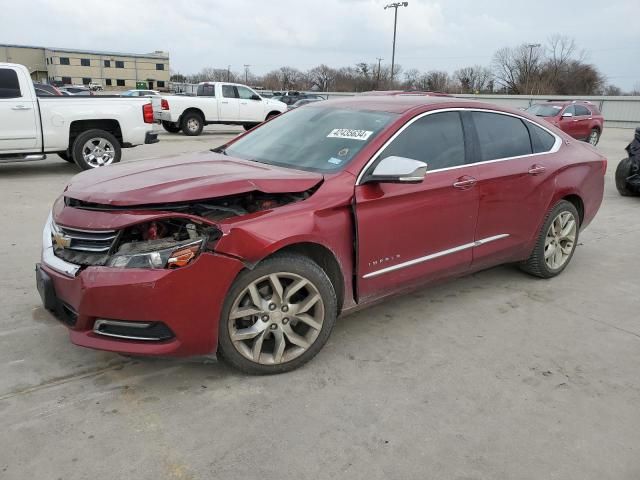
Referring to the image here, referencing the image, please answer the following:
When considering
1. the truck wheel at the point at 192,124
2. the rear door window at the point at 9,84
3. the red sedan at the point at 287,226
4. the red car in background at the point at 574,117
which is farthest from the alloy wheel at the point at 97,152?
the red car in background at the point at 574,117

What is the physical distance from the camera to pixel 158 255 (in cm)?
265

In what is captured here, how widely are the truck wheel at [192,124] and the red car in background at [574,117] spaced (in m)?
11.0

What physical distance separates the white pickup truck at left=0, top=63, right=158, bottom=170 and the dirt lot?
5659 millimetres

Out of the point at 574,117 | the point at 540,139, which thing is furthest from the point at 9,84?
the point at 574,117

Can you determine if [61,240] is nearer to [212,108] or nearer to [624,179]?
[624,179]

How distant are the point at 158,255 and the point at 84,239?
0.48 m

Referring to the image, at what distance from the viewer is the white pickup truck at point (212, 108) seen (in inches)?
703

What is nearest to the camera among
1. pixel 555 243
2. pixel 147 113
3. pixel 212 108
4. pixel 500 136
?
pixel 500 136

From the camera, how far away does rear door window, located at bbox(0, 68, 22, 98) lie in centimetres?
868

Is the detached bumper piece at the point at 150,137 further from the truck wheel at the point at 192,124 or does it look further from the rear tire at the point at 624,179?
the rear tire at the point at 624,179

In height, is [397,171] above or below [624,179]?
above

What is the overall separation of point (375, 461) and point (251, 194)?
153 cm

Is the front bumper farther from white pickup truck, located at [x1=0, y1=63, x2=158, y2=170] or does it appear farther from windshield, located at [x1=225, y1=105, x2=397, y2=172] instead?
white pickup truck, located at [x1=0, y1=63, x2=158, y2=170]

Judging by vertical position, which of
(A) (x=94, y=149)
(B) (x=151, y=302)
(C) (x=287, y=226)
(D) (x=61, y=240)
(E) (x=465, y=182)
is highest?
(E) (x=465, y=182)
